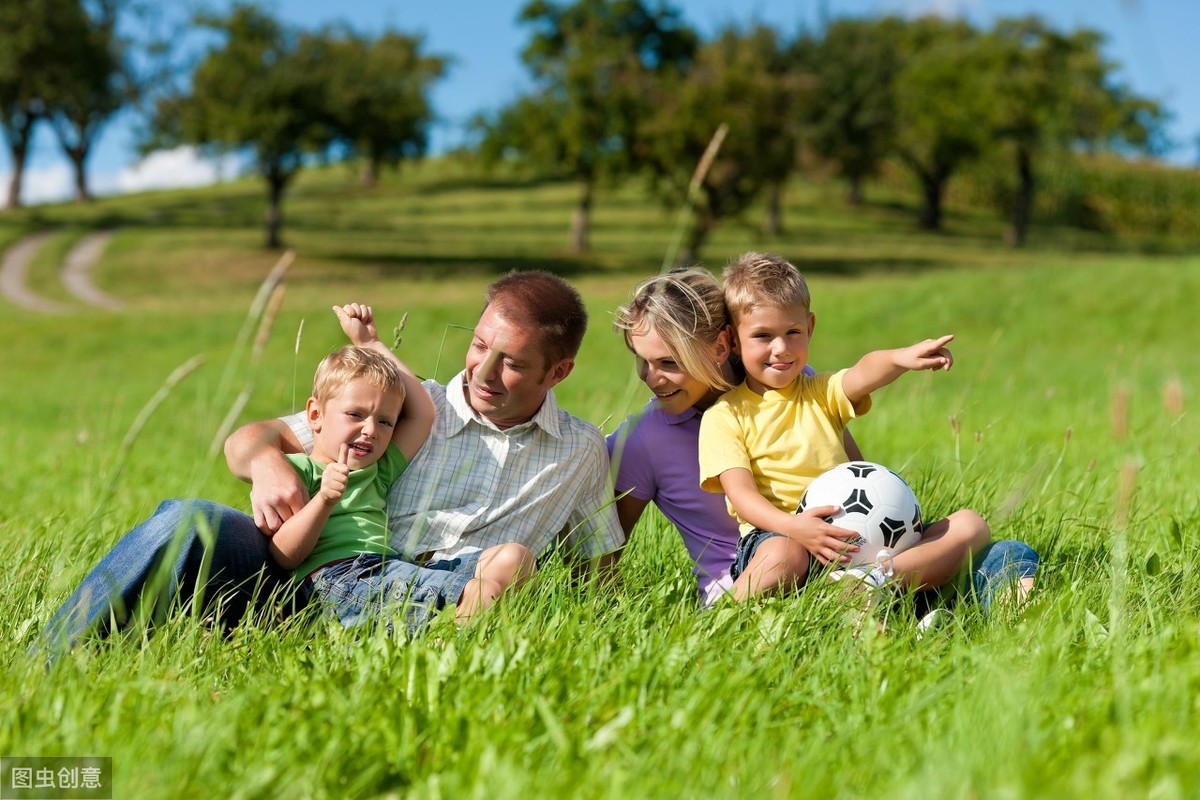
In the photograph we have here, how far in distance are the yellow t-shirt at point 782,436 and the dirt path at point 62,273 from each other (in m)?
30.7

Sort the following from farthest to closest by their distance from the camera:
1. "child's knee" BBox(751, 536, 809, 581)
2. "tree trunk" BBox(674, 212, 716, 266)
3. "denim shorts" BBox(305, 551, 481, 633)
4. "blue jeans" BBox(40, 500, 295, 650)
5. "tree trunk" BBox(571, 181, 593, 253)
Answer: "tree trunk" BBox(571, 181, 593, 253) < "tree trunk" BBox(674, 212, 716, 266) < "child's knee" BBox(751, 536, 809, 581) < "denim shorts" BBox(305, 551, 481, 633) < "blue jeans" BBox(40, 500, 295, 650)

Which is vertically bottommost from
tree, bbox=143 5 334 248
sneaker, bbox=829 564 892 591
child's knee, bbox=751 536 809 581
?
sneaker, bbox=829 564 892 591

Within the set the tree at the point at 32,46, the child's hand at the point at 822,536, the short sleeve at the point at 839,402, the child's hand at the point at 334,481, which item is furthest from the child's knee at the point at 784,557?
the tree at the point at 32,46

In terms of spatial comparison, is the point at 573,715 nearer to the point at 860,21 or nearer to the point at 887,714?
the point at 887,714

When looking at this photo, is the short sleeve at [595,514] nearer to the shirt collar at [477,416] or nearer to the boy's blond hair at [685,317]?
the shirt collar at [477,416]

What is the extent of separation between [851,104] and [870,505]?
5446cm

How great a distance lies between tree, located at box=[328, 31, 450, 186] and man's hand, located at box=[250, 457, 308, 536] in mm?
39139

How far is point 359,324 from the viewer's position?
378 centimetres

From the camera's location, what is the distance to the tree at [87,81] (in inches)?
1866

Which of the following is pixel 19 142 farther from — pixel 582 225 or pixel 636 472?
pixel 636 472

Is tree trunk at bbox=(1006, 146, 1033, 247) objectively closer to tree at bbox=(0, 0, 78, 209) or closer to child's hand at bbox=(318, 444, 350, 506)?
tree at bbox=(0, 0, 78, 209)

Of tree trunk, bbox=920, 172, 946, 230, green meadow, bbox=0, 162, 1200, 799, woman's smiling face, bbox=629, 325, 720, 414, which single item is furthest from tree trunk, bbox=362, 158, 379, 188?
woman's smiling face, bbox=629, 325, 720, 414

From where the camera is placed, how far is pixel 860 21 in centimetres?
6191

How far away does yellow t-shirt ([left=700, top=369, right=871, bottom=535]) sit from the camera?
382cm
